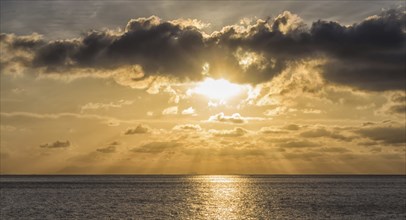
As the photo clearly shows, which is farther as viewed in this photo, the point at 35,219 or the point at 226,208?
the point at 226,208

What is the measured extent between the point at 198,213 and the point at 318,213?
853 inches

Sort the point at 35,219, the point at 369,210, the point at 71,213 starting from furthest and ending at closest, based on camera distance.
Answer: the point at 369,210 < the point at 71,213 < the point at 35,219

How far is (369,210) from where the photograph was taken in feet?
334

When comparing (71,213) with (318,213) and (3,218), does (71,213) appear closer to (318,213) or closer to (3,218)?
(3,218)

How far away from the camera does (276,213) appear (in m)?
95.6

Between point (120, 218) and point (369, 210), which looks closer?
A: point (120, 218)

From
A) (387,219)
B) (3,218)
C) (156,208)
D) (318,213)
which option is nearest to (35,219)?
(3,218)

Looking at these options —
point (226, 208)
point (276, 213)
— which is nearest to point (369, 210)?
point (276, 213)

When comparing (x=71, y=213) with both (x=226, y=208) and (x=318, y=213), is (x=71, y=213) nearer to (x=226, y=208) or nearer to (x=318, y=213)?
(x=226, y=208)

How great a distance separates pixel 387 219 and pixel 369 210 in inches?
649

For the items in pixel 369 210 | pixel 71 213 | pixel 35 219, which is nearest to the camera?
pixel 35 219

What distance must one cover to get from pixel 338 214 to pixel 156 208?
35.1 meters

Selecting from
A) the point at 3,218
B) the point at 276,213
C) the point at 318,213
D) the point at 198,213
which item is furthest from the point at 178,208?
the point at 3,218

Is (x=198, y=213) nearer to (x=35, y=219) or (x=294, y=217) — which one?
(x=294, y=217)
